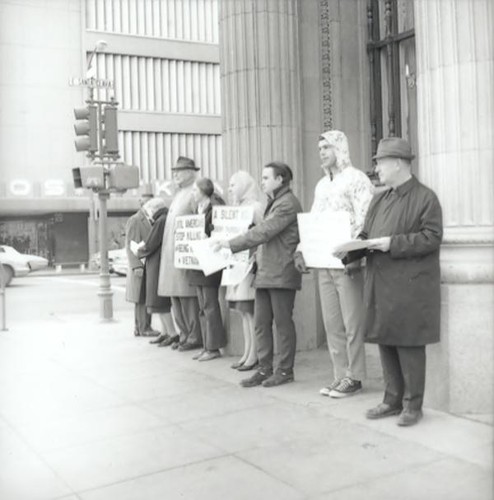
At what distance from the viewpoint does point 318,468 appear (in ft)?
14.1

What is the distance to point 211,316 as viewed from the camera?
812 centimetres

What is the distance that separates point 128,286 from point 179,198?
242cm

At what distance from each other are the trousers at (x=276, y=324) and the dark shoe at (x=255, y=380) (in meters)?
0.06

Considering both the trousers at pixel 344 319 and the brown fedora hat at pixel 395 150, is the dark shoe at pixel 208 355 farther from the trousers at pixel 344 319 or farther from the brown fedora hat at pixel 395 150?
the brown fedora hat at pixel 395 150

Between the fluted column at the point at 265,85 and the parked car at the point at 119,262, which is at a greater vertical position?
the fluted column at the point at 265,85

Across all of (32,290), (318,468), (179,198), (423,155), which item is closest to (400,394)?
(318,468)

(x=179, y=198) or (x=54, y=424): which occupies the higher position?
(x=179, y=198)

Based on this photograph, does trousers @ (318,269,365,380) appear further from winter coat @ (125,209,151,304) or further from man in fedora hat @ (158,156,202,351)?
winter coat @ (125,209,151,304)

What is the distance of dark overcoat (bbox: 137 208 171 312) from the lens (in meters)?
9.17

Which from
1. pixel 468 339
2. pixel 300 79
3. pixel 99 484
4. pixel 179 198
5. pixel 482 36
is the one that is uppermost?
pixel 300 79

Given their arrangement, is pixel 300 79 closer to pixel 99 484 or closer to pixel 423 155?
pixel 423 155

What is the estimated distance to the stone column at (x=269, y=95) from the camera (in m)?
8.42

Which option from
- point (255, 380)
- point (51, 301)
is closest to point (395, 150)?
point (255, 380)

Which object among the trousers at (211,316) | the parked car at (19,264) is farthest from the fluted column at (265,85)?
the parked car at (19,264)
